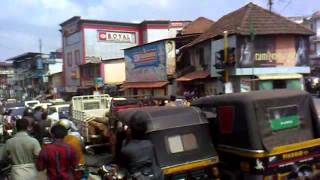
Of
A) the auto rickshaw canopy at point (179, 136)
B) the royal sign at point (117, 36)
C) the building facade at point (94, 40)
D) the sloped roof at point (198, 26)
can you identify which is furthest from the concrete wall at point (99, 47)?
the auto rickshaw canopy at point (179, 136)

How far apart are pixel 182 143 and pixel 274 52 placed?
20204mm

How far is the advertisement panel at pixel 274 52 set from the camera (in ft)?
82.2

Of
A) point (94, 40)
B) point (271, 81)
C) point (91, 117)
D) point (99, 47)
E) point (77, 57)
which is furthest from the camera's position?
point (77, 57)

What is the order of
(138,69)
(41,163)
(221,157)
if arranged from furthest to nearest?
(138,69), (221,157), (41,163)

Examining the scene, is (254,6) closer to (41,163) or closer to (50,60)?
(41,163)

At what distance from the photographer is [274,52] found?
25.9 m

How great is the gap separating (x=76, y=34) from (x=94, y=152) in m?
41.6

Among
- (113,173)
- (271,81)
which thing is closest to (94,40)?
(271,81)

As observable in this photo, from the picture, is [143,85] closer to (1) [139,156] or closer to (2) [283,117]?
(2) [283,117]

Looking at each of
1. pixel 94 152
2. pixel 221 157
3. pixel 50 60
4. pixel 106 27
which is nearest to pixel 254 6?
pixel 94 152

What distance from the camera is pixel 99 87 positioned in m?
42.1

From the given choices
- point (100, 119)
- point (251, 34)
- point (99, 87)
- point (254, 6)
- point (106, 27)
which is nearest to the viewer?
point (100, 119)

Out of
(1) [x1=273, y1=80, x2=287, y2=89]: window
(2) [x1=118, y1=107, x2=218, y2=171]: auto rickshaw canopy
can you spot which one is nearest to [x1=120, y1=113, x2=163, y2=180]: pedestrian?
(2) [x1=118, y1=107, x2=218, y2=171]: auto rickshaw canopy

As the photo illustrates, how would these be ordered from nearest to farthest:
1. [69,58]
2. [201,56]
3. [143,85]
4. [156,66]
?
[201,56], [156,66], [143,85], [69,58]
